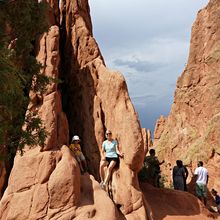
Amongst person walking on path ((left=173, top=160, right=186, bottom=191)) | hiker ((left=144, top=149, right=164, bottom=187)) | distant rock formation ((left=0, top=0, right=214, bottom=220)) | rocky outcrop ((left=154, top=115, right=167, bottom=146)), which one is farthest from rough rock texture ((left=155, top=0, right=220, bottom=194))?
distant rock formation ((left=0, top=0, right=214, bottom=220))

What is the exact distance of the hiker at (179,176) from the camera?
792 inches

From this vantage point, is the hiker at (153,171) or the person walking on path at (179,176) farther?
the hiker at (153,171)

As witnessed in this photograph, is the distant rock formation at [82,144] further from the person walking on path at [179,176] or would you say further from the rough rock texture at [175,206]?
the person walking on path at [179,176]

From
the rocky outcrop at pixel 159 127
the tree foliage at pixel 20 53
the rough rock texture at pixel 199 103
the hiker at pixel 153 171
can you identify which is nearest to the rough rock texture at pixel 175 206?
the hiker at pixel 153 171

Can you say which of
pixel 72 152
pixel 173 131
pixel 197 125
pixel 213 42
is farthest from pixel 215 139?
pixel 72 152

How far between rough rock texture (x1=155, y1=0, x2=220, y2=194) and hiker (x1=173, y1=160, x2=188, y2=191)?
897cm

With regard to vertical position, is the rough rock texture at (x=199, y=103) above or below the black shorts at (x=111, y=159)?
above

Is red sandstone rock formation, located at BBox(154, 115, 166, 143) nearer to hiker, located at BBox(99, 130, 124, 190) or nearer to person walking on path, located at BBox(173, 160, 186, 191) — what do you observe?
person walking on path, located at BBox(173, 160, 186, 191)

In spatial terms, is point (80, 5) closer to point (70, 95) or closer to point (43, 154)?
point (70, 95)

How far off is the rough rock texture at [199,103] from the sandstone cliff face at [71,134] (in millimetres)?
13666

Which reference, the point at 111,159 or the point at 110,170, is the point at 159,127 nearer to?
the point at 111,159

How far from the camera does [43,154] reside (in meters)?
15.1

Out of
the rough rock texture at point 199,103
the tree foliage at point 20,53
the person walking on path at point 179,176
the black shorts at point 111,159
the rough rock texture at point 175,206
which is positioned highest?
the rough rock texture at point 199,103

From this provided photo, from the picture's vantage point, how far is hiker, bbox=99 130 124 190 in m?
16.2
